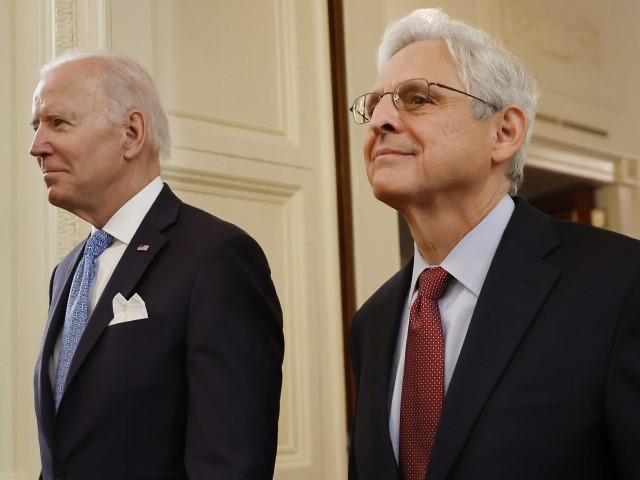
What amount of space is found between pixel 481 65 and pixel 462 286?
14.7 inches

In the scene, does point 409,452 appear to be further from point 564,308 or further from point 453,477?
point 564,308

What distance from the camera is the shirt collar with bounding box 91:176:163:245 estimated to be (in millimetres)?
1894

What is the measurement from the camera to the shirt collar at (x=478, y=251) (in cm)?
150

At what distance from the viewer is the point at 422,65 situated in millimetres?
1583

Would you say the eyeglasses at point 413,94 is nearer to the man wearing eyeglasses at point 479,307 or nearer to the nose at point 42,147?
the man wearing eyeglasses at point 479,307

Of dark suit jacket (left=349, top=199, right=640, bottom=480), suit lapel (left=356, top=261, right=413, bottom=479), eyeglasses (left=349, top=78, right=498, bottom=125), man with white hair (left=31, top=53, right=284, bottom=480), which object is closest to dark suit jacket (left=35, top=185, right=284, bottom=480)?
man with white hair (left=31, top=53, right=284, bottom=480)

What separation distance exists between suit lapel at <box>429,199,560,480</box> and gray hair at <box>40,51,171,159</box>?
838mm

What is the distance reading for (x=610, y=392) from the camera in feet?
4.15

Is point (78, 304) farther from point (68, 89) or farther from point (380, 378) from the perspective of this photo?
point (380, 378)

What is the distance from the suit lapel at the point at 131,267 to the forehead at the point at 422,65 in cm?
53

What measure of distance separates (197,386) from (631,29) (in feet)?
5.83

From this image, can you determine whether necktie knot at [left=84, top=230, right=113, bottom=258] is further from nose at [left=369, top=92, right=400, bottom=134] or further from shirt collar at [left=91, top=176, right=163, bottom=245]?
nose at [left=369, top=92, right=400, bottom=134]

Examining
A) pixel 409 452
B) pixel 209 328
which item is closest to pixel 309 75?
pixel 209 328

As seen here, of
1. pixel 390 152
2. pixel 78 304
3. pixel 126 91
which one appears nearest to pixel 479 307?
pixel 390 152
